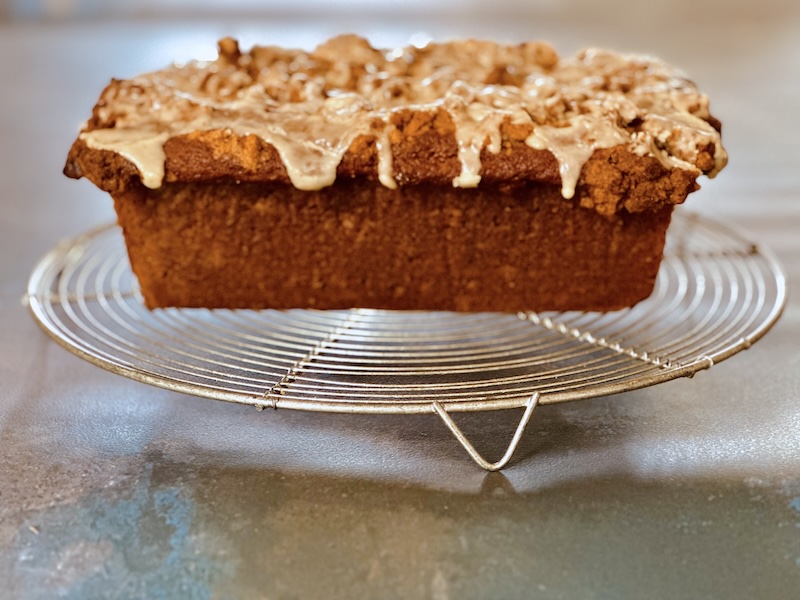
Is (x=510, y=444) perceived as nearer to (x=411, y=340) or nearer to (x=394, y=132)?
(x=411, y=340)

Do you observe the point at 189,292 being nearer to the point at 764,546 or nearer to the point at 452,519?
the point at 452,519

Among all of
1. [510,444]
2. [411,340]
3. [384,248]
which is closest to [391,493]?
[510,444]

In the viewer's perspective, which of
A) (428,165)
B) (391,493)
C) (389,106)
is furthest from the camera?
(389,106)

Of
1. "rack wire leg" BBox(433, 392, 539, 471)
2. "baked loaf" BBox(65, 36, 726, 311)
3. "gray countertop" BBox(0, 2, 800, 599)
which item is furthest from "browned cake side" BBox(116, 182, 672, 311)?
"rack wire leg" BBox(433, 392, 539, 471)

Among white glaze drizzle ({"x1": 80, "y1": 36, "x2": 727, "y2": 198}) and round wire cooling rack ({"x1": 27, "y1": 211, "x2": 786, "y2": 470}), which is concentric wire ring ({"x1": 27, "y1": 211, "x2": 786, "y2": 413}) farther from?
white glaze drizzle ({"x1": 80, "y1": 36, "x2": 727, "y2": 198})

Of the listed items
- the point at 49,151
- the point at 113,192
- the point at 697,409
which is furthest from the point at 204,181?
the point at 49,151

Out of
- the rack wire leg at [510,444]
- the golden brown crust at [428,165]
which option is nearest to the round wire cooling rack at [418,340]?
the rack wire leg at [510,444]
